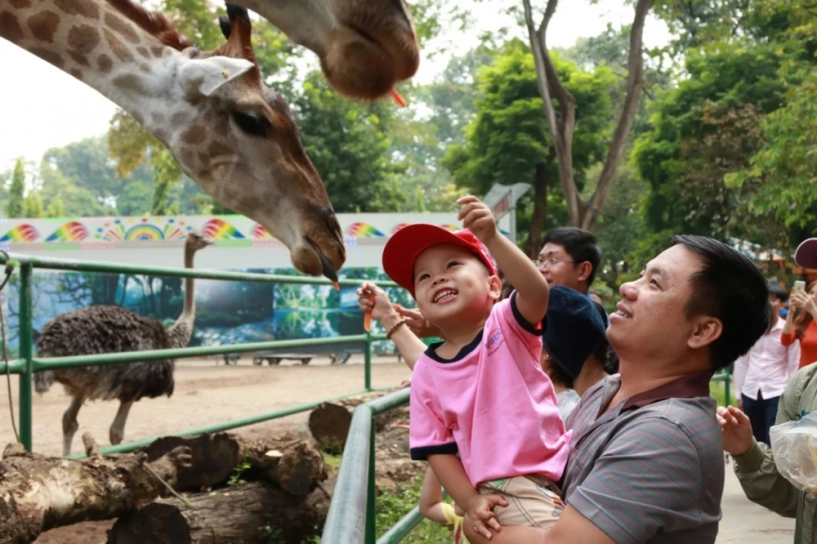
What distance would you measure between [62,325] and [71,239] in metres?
11.8

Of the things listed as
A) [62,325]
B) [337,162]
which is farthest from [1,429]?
[337,162]

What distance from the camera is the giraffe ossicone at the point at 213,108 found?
3461mm

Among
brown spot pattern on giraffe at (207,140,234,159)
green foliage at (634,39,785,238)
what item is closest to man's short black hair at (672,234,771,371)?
brown spot pattern on giraffe at (207,140,234,159)

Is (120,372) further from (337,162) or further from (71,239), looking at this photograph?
(337,162)

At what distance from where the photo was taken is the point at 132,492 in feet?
10.9

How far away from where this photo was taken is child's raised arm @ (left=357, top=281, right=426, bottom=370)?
2408 mm

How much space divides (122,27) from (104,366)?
3055 mm

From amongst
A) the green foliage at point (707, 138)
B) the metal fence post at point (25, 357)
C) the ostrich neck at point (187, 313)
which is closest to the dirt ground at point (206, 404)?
the metal fence post at point (25, 357)

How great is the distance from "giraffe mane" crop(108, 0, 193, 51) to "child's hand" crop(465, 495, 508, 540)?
269 cm

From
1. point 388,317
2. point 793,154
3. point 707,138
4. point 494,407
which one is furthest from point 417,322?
point 707,138

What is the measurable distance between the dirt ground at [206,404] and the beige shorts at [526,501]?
2551mm

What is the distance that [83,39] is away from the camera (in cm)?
354

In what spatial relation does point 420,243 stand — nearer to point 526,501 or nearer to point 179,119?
point 526,501

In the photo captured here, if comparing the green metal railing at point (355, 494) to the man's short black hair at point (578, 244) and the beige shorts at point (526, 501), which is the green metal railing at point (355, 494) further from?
the man's short black hair at point (578, 244)
